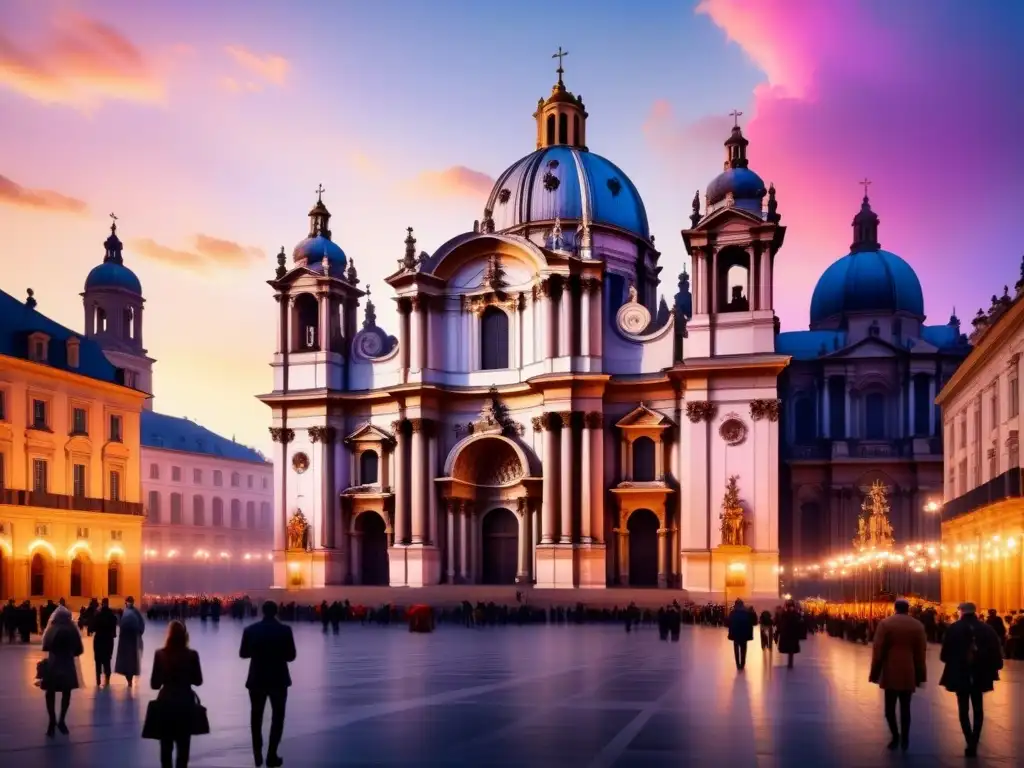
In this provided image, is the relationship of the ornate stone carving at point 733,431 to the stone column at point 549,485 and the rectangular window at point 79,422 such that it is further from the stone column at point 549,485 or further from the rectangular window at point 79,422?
the rectangular window at point 79,422

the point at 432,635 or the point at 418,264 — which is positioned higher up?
the point at 418,264

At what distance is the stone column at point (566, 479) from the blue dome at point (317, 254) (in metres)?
16.8

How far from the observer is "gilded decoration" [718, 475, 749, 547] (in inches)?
2064

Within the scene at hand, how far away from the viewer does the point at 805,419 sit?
7231 cm

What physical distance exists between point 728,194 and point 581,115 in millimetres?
18752

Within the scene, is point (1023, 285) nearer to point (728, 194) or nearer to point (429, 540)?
point (728, 194)

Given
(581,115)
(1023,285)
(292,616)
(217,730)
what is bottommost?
(292,616)

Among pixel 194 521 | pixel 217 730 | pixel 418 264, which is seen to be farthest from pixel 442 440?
pixel 217 730

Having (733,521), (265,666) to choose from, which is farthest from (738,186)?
(265,666)

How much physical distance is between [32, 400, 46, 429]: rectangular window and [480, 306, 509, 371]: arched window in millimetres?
20728

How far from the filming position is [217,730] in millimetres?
15391

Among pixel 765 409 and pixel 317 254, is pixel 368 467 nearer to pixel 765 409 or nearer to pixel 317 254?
pixel 317 254

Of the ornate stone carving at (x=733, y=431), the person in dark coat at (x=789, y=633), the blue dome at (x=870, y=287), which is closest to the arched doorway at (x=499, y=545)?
the ornate stone carving at (x=733, y=431)

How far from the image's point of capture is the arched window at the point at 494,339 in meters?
60.4
